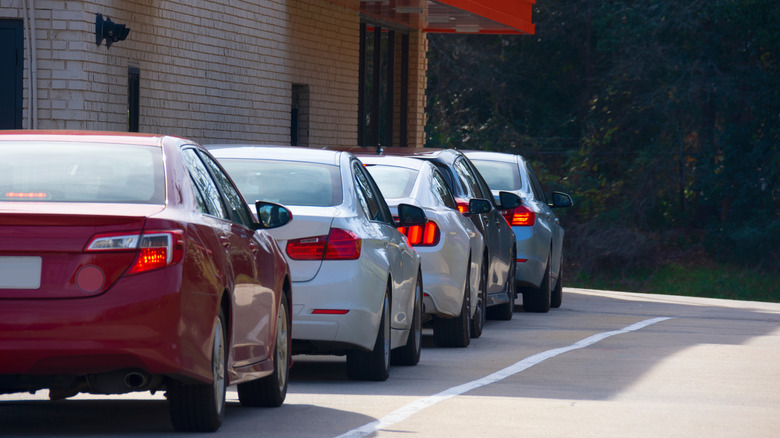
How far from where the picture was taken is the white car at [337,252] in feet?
32.9

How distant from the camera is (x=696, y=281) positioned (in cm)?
4541

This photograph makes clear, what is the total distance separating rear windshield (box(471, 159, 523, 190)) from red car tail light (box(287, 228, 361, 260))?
8.83 metres

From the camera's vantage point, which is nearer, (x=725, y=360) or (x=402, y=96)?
(x=725, y=360)

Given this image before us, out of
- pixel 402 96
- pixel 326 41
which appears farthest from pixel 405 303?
pixel 402 96

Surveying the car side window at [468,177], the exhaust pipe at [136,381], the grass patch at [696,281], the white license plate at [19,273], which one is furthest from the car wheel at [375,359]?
the grass patch at [696,281]

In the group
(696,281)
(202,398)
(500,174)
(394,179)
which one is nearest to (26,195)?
(202,398)

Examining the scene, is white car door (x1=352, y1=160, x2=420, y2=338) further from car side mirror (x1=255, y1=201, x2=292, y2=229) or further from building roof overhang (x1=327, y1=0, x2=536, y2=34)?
building roof overhang (x1=327, y1=0, x2=536, y2=34)

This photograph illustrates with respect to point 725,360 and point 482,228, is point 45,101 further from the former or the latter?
point 725,360

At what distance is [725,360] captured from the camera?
43.5 feet

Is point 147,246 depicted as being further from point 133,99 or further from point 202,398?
point 133,99

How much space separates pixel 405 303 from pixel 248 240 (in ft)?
10.4

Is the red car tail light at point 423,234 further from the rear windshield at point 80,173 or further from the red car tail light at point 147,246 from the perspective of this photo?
the red car tail light at point 147,246

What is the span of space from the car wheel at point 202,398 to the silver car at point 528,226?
418 inches

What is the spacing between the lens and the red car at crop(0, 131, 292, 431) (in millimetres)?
6852
